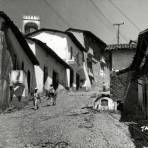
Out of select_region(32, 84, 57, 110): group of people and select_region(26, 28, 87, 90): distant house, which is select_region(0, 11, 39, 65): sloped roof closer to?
select_region(32, 84, 57, 110): group of people

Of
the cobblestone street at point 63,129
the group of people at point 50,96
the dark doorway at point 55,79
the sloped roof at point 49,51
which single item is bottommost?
the cobblestone street at point 63,129

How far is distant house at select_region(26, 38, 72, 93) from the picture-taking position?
3244 cm

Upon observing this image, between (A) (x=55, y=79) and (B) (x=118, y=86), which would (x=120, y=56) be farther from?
(A) (x=55, y=79)

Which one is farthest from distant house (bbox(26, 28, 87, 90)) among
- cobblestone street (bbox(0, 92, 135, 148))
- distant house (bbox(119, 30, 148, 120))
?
distant house (bbox(119, 30, 148, 120))

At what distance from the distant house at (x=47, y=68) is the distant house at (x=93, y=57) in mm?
7371

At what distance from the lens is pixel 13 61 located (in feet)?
88.0

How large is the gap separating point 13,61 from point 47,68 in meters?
8.39

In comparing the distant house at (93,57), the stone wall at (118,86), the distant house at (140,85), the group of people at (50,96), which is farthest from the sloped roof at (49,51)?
the distant house at (140,85)

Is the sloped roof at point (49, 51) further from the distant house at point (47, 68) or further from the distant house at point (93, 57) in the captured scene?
the distant house at point (93, 57)

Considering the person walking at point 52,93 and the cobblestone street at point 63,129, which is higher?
the person walking at point 52,93

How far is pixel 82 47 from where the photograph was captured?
45062mm

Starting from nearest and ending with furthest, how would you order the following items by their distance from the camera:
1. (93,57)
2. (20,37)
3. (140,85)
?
1. (140,85)
2. (20,37)
3. (93,57)

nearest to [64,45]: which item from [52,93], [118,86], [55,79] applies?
[55,79]

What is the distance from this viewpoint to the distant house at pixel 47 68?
3244 cm
